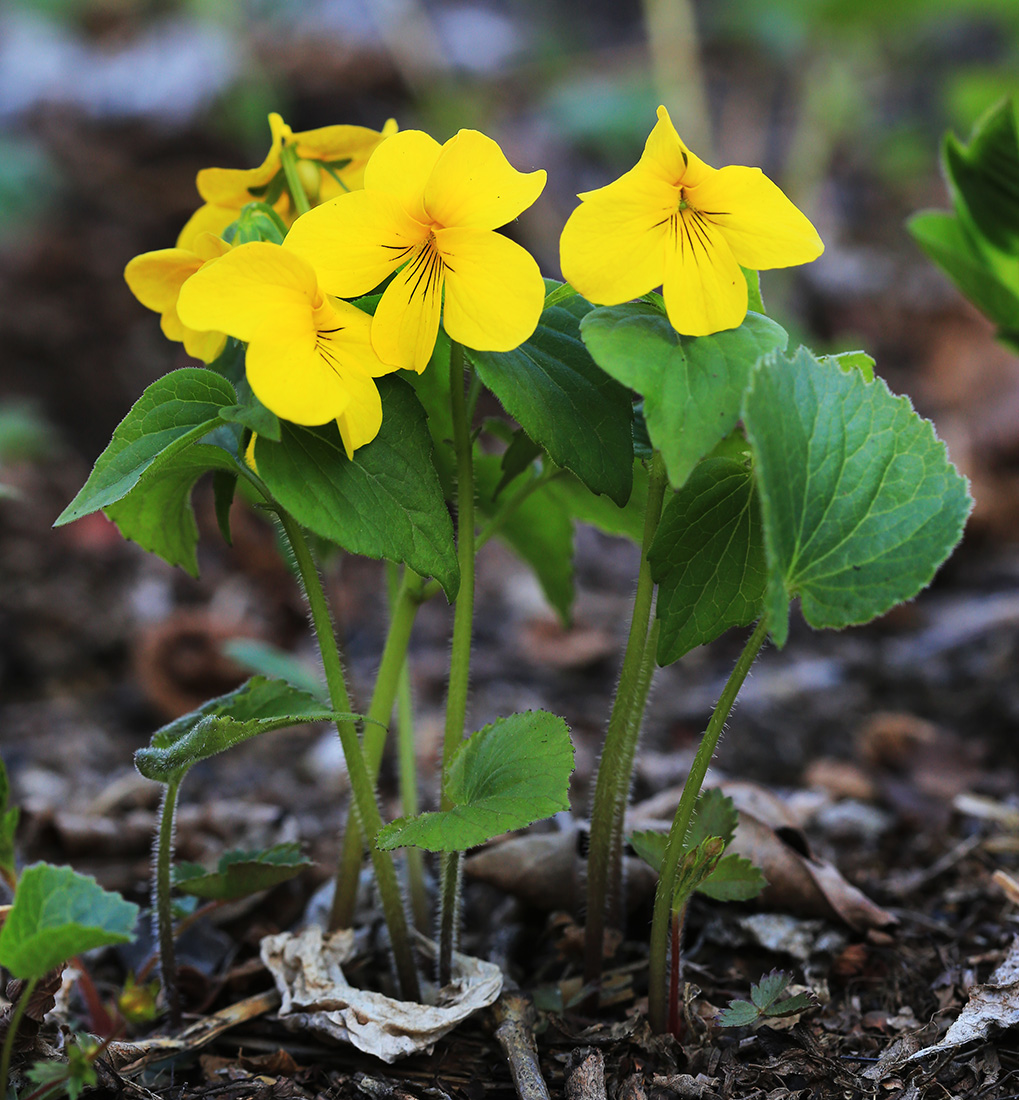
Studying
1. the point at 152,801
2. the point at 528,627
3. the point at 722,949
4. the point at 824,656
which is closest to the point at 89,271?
the point at 528,627

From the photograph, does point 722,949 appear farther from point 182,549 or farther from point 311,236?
point 311,236

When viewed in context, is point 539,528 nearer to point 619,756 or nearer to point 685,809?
point 619,756

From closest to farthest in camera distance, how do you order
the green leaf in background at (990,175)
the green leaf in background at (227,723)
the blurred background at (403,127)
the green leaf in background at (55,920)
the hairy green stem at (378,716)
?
1. the green leaf in background at (55,920)
2. the green leaf in background at (227,723)
3. the hairy green stem at (378,716)
4. the green leaf in background at (990,175)
5. the blurred background at (403,127)

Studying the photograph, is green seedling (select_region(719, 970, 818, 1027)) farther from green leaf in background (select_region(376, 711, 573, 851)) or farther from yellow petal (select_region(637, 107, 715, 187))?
yellow petal (select_region(637, 107, 715, 187))

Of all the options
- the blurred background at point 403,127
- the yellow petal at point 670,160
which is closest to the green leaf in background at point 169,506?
the yellow petal at point 670,160

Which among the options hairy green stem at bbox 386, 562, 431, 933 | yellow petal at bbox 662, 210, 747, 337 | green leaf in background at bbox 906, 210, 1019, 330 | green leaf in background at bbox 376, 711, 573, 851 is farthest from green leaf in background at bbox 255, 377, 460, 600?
green leaf in background at bbox 906, 210, 1019, 330

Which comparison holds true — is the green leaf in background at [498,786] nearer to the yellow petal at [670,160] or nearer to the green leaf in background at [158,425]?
the green leaf in background at [158,425]

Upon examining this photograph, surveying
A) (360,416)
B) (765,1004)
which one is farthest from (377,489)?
(765,1004)
